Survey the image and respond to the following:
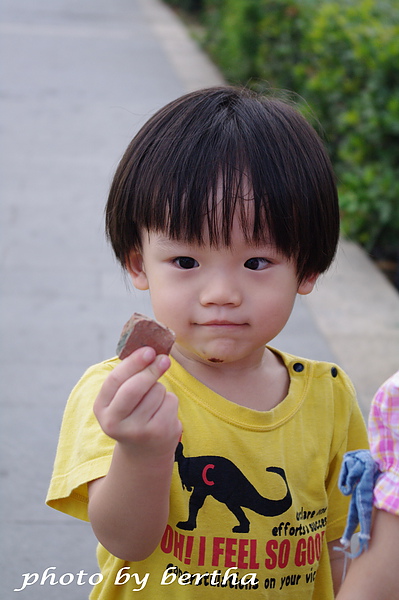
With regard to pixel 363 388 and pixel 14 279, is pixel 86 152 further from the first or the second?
pixel 363 388

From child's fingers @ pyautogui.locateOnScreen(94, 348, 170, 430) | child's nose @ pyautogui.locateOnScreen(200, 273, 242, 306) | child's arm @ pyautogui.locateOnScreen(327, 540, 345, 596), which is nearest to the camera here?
child's fingers @ pyautogui.locateOnScreen(94, 348, 170, 430)

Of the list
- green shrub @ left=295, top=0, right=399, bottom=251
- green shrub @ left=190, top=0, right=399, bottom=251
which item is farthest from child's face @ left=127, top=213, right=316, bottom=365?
green shrub @ left=295, top=0, right=399, bottom=251

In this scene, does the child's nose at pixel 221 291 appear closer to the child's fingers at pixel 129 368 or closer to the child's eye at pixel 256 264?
the child's eye at pixel 256 264

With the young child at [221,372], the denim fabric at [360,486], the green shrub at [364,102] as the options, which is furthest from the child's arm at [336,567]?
the green shrub at [364,102]

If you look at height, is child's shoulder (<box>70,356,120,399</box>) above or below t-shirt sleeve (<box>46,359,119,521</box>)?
above

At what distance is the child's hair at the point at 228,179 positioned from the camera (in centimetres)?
150

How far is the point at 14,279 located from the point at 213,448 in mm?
3405

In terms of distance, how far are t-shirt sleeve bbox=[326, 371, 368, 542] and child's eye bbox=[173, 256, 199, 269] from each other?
0.47 m

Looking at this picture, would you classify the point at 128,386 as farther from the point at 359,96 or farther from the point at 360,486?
the point at 359,96

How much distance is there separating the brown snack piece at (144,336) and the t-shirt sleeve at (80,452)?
29cm

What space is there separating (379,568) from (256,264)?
22.2 inches

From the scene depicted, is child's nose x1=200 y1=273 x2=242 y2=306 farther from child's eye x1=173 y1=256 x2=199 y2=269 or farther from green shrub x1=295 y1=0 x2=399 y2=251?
green shrub x1=295 y1=0 x2=399 y2=251

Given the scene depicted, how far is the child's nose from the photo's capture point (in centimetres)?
146

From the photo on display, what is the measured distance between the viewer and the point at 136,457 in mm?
1313
